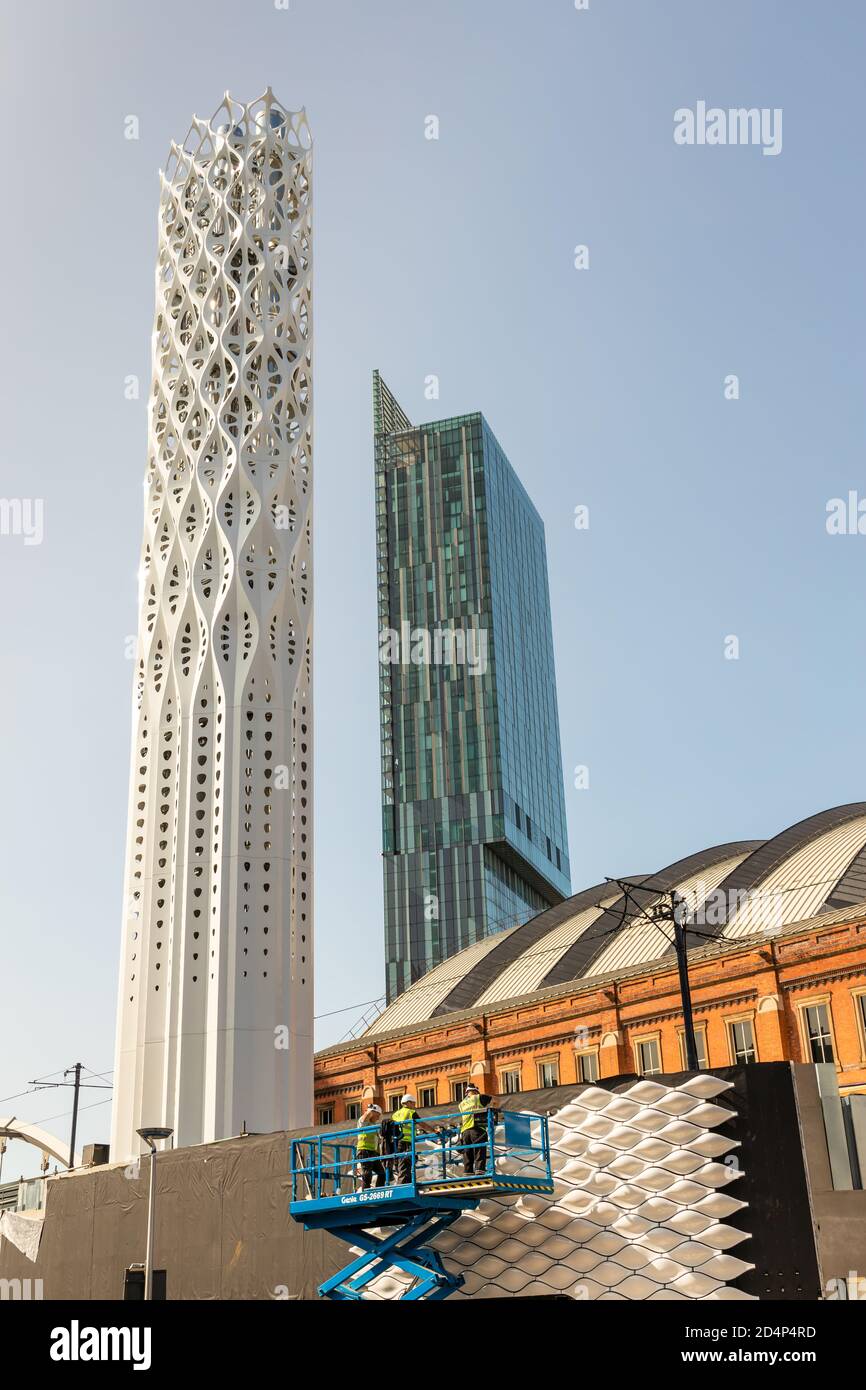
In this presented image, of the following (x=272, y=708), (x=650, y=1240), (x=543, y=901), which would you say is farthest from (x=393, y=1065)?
(x=543, y=901)

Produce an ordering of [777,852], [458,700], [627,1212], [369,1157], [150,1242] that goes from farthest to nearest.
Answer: [458,700]
[777,852]
[150,1242]
[369,1157]
[627,1212]

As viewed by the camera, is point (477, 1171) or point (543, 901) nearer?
point (477, 1171)

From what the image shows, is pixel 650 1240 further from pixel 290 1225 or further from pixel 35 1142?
pixel 35 1142

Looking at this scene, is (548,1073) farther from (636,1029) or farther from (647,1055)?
(647,1055)

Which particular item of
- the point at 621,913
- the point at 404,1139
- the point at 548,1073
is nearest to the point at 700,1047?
the point at 548,1073

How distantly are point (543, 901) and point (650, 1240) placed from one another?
501 feet

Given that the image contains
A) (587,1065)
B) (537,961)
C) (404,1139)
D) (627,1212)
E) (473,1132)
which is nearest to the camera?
(473,1132)

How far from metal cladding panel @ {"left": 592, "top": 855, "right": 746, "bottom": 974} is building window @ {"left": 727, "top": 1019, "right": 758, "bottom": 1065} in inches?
306

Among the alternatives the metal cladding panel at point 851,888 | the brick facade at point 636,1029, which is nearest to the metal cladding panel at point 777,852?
the metal cladding panel at point 851,888

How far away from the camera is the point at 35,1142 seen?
242ft

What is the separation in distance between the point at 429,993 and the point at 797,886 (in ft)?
84.3

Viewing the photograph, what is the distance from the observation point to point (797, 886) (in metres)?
50.7
